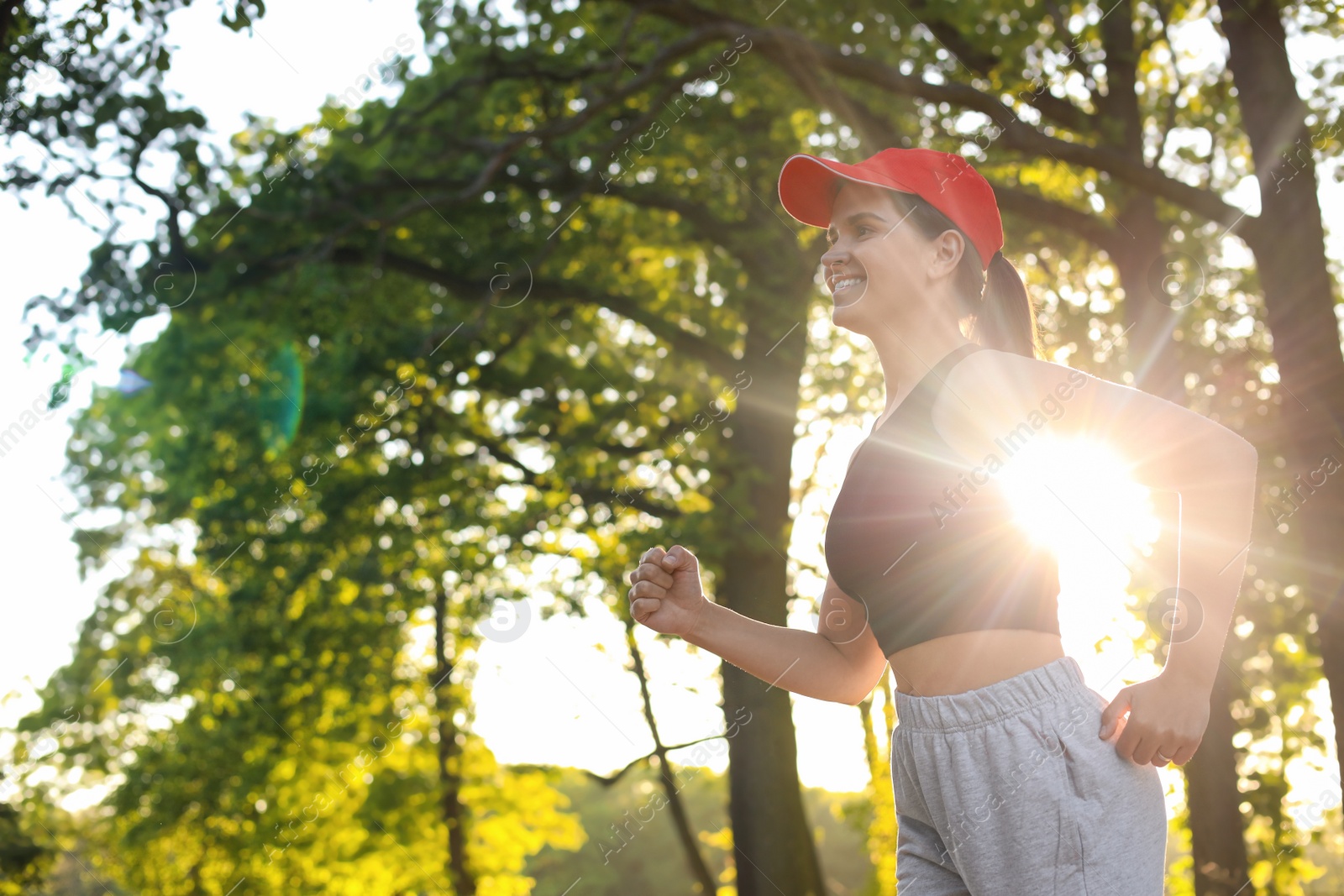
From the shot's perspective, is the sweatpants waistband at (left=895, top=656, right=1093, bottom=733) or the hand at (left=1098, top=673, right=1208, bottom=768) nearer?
the hand at (left=1098, top=673, right=1208, bottom=768)

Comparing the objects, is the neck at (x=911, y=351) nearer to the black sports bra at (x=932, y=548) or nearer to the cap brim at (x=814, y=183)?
the black sports bra at (x=932, y=548)

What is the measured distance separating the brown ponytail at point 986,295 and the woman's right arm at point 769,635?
637 millimetres

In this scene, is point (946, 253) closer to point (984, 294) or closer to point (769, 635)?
point (984, 294)

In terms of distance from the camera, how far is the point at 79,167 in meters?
6.51

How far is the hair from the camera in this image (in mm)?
2346

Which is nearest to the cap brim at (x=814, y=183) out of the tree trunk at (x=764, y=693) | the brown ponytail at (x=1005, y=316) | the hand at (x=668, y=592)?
the brown ponytail at (x=1005, y=316)

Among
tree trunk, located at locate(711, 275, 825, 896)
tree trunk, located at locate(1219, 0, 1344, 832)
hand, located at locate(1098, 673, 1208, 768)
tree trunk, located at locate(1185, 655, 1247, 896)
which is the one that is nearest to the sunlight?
hand, located at locate(1098, 673, 1208, 768)

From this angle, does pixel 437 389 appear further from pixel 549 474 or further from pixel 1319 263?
pixel 1319 263

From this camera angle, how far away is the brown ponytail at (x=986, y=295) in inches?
92.4

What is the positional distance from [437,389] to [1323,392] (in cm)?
795

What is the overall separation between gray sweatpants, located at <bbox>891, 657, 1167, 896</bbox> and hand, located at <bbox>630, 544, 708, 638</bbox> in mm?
513

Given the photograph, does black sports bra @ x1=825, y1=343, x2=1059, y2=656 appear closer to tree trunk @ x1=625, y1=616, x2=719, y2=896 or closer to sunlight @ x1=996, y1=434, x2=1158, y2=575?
sunlight @ x1=996, y1=434, x2=1158, y2=575

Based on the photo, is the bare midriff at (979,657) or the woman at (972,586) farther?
the bare midriff at (979,657)

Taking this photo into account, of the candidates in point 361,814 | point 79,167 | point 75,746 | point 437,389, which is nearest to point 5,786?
point 75,746
